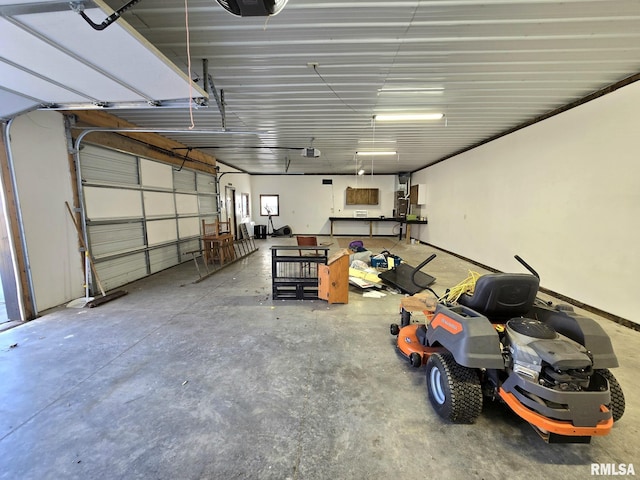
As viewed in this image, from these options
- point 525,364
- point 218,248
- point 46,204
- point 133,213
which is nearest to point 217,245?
point 218,248

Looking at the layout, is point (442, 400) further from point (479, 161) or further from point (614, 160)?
point (479, 161)

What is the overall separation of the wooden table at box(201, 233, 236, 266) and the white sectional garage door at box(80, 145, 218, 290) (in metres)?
0.81

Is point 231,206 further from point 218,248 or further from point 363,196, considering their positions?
point 363,196

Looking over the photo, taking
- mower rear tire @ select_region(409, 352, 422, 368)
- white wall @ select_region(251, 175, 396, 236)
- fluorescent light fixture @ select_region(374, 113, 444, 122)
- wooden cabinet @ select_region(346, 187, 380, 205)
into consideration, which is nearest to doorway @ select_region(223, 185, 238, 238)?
white wall @ select_region(251, 175, 396, 236)

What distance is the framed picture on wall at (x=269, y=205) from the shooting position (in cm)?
1200

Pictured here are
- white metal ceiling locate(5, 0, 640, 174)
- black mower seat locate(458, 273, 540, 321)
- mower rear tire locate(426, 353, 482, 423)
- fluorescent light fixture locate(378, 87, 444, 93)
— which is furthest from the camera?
fluorescent light fixture locate(378, 87, 444, 93)

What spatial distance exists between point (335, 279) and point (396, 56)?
9.26 feet

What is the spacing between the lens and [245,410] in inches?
71.6

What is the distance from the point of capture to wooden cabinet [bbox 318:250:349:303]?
3.73 meters

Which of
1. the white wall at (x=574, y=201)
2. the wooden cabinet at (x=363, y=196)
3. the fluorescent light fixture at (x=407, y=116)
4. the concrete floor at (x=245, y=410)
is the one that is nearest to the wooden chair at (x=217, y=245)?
the concrete floor at (x=245, y=410)

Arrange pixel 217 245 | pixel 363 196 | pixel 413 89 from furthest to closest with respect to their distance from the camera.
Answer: pixel 363 196 < pixel 217 245 < pixel 413 89

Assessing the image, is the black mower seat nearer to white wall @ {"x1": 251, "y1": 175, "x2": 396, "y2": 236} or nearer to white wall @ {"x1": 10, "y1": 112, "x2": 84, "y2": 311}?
white wall @ {"x1": 10, "y1": 112, "x2": 84, "y2": 311}

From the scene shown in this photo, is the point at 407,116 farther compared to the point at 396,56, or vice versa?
the point at 407,116

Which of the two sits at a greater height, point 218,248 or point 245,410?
point 218,248
